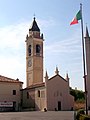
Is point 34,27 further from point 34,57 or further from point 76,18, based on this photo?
point 76,18

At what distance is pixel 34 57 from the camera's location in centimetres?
7031

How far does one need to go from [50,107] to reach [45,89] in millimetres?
3754

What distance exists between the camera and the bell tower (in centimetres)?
6956

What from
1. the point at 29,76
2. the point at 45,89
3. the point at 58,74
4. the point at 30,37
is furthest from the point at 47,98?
the point at 30,37

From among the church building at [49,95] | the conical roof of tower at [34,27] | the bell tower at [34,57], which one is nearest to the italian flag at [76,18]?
the church building at [49,95]

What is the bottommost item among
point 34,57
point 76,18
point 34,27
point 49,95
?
point 49,95

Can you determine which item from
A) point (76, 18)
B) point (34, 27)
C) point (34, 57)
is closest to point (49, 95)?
point (34, 57)

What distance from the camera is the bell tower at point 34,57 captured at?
69.6m

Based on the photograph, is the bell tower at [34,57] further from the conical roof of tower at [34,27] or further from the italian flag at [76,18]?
the italian flag at [76,18]

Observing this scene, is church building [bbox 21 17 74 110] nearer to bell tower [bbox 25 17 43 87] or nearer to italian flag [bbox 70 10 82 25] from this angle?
bell tower [bbox 25 17 43 87]

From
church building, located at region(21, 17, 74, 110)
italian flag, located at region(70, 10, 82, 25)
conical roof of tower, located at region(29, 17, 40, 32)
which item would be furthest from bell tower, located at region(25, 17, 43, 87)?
italian flag, located at region(70, 10, 82, 25)

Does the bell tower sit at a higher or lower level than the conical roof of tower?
lower

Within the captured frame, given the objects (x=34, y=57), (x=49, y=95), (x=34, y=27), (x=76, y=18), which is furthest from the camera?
(x=34, y=27)

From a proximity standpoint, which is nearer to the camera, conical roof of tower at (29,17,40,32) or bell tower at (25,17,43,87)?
bell tower at (25,17,43,87)
